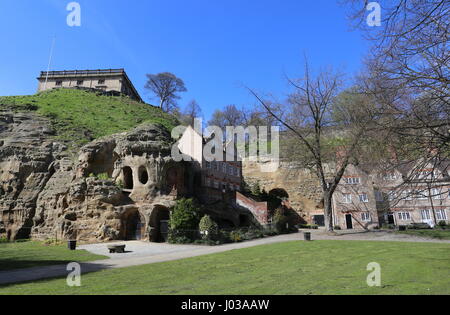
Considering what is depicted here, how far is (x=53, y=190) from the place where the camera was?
109 ft

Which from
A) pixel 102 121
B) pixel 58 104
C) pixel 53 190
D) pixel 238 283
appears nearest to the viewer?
pixel 238 283

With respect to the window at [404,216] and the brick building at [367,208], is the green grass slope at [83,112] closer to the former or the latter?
the brick building at [367,208]

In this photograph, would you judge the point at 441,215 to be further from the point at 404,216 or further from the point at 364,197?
the point at 364,197

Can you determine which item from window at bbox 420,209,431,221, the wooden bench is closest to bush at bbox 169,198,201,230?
the wooden bench

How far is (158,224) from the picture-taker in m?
29.8

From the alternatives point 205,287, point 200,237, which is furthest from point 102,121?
point 205,287

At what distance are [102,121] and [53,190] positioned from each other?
75.9ft

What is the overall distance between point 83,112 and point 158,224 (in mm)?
37431

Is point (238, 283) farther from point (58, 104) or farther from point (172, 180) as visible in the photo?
point (58, 104)

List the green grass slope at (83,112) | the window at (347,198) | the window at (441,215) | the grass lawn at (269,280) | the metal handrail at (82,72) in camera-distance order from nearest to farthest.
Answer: the grass lawn at (269,280), the window at (441,215), the window at (347,198), the green grass slope at (83,112), the metal handrail at (82,72)

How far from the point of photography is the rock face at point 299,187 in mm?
49188

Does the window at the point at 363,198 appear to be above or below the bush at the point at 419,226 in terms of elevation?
above

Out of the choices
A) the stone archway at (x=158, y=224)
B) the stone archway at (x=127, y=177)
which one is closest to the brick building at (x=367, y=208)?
the stone archway at (x=158, y=224)

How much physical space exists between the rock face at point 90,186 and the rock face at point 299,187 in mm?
21099
